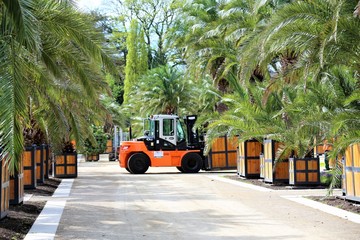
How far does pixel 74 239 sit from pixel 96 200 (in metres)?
6.25

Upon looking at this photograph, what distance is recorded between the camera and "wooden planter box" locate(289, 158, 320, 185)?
706 inches

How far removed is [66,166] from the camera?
25203 mm

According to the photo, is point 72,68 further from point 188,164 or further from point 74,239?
point 188,164

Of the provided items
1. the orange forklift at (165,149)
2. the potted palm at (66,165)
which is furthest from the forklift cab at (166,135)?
the potted palm at (66,165)

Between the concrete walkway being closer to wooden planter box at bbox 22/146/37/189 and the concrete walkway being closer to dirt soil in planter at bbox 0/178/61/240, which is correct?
dirt soil in planter at bbox 0/178/61/240

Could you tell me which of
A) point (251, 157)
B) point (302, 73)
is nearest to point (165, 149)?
point (251, 157)

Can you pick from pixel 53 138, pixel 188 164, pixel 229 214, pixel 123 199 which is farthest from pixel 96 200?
pixel 188 164

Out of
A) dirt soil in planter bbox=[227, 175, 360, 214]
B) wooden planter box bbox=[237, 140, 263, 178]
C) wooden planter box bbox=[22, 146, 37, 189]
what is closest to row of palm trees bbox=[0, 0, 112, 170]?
wooden planter box bbox=[22, 146, 37, 189]

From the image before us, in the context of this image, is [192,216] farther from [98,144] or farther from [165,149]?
[98,144]

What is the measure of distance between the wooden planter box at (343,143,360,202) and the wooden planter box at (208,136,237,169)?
15719 mm

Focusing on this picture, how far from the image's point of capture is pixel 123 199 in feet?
51.0

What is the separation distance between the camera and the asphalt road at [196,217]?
949 centimetres

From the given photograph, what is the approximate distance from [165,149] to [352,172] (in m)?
16.0

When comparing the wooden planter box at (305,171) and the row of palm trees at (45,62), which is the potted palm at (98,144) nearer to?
the wooden planter box at (305,171)
